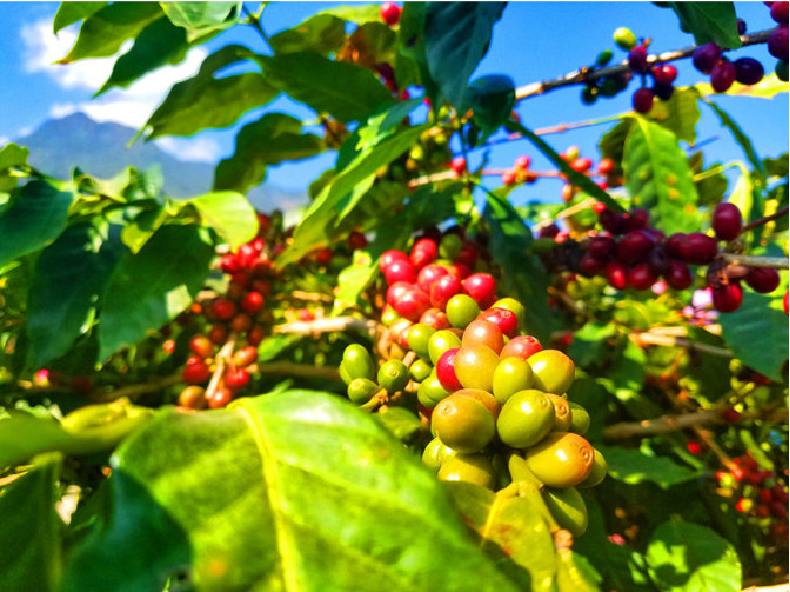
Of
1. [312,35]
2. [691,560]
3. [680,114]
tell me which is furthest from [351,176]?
[680,114]

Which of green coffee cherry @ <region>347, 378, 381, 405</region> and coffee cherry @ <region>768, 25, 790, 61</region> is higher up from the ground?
coffee cherry @ <region>768, 25, 790, 61</region>

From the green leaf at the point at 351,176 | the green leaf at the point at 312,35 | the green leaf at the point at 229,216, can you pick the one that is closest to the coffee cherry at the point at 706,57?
the green leaf at the point at 351,176

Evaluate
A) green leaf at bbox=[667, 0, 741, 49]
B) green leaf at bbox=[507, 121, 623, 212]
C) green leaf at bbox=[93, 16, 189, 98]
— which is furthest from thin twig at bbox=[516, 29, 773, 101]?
green leaf at bbox=[93, 16, 189, 98]

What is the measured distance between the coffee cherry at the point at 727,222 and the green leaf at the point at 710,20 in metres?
0.43

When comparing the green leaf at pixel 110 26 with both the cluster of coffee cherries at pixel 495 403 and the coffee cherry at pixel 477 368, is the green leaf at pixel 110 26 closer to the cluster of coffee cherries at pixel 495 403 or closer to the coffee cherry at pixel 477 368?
the cluster of coffee cherries at pixel 495 403

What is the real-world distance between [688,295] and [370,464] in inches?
86.0

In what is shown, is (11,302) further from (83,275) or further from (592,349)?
(592,349)

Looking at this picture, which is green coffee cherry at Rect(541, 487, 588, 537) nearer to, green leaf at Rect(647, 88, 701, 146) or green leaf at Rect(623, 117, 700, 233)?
green leaf at Rect(623, 117, 700, 233)

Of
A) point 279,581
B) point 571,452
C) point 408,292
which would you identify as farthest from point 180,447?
point 408,292

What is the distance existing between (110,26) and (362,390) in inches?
52.8

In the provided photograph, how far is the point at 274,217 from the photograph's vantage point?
2.06 meters

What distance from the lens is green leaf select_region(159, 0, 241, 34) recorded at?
1.11 m

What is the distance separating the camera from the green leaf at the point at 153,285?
1135mm

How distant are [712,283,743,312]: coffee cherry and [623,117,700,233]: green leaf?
465mm
